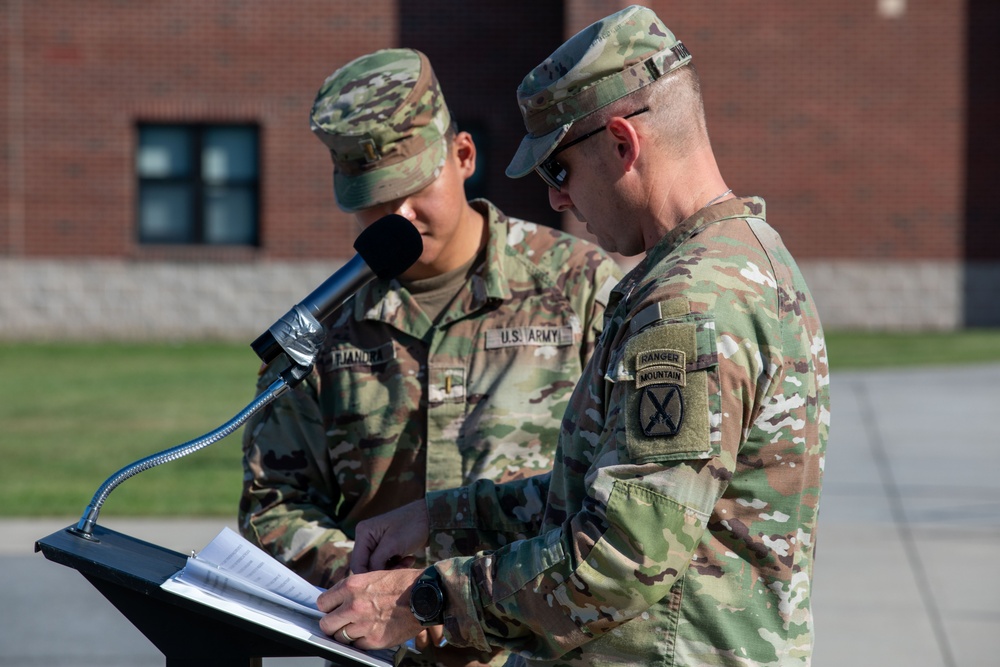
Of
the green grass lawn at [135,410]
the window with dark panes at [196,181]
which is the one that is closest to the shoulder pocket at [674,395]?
the green grass lawn at [135,410]

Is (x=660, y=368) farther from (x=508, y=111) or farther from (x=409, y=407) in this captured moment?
(x=508, y=111)

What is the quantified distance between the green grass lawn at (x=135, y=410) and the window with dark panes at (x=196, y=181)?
6.18 feet

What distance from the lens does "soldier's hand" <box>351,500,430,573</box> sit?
2453 millimetres

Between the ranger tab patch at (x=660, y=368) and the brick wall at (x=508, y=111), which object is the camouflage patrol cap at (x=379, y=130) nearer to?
the ranger tab patch at (x=660, y=368)

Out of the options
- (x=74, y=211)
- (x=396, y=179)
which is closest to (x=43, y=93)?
(x=74, y=211)

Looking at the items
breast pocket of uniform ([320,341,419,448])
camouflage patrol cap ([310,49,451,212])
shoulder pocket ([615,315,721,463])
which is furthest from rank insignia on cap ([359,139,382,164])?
shoulder pocket ([615,315,721,463])

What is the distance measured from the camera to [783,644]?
1949mm

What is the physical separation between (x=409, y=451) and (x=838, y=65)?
16.3 meters

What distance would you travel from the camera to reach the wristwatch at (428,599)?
6.42ft

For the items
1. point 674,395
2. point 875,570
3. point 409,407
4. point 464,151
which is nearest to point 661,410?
point 674,395

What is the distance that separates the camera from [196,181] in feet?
61.0

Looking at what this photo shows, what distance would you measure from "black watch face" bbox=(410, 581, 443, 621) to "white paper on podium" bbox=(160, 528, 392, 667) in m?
0.10

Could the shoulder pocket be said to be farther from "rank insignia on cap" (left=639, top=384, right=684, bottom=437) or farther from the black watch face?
the black watch face

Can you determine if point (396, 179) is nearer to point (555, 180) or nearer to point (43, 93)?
point (555, 180)
